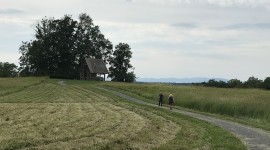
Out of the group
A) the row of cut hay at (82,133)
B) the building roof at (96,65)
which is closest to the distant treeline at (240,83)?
the building roof at (96,65)

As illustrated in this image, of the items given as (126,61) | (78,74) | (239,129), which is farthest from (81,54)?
(239,129)

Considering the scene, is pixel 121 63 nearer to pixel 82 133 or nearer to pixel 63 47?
pixel 63 47

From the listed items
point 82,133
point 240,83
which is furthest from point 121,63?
point 82,133

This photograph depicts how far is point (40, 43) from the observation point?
121188 millimetres

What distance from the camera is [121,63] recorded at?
130m

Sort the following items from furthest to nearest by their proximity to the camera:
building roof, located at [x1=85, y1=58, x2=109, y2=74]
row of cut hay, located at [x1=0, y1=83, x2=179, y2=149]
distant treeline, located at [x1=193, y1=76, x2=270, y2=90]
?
building roof, located at [x1=85, y1=58, x2=109, y2=74] < distant treeline, located at [x1=193, y1=76, x2=270, y2=90] < row of cut hay, located at [x1=0, y1=83, x2=179, y2=149]

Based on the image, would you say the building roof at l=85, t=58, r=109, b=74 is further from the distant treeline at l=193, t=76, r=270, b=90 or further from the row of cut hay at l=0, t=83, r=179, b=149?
the row of cut hay at l=0, t=83, r=179, b=149

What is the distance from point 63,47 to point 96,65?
12.8 metres

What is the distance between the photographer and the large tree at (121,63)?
12875cm

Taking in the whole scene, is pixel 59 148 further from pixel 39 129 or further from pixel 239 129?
pixel 239 129

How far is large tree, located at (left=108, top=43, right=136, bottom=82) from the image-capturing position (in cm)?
12875

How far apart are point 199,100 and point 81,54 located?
281 feet

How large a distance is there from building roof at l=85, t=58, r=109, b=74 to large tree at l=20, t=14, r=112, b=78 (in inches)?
260

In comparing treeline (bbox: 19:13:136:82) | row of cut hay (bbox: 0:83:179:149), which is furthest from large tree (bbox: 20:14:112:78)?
row of cut hay (bbox: 0:83:179:149)
